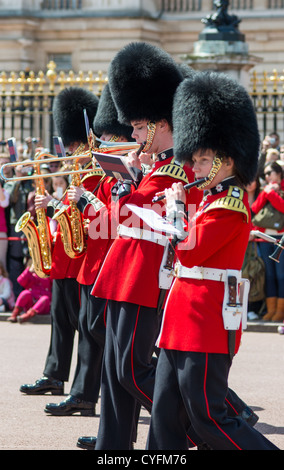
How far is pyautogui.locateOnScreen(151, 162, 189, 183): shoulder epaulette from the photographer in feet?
16.4

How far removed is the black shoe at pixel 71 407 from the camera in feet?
20.4

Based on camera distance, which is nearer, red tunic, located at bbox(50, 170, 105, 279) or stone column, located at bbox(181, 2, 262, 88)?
red tunic, located at bbox(50, 170, 105, 279)

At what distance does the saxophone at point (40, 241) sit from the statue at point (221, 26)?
6.08 meters

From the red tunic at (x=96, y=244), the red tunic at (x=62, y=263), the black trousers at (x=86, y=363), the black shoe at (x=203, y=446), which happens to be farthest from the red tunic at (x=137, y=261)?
the red tunic at (x=62, y=263)

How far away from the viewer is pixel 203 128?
455 centimetres

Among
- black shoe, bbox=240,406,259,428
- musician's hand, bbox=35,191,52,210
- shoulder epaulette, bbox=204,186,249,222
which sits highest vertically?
musician's hand, bbox=35,191,52,210

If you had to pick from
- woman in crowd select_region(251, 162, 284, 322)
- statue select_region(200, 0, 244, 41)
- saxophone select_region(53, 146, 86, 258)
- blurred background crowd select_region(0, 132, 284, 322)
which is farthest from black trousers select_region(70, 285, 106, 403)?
statue select_region(200, 0, 244, 41)

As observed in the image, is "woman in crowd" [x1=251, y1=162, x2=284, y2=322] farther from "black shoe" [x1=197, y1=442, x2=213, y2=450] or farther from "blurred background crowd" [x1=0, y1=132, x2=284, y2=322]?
"black shoe" [x1=197, y1=442, x2=213, y2=450]

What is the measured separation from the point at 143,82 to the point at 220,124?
110 centimetres

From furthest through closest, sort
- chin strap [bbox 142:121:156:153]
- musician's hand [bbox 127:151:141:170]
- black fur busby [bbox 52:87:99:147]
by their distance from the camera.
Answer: black fur busby [bbox 52:87:99:147] → chin strap [bbox 142:121:156:153] → musician's hand [bbox 127:151:141:170]

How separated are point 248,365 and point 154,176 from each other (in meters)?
3.20

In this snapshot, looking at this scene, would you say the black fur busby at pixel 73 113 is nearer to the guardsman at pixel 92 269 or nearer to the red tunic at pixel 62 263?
the guardsman at pixel 92 269

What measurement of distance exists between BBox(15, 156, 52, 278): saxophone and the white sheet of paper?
2.39 metres

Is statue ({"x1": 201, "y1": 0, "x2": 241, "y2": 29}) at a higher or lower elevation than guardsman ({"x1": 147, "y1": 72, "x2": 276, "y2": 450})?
higher
